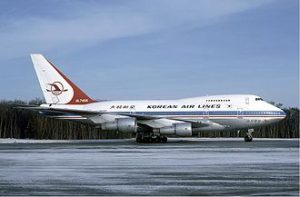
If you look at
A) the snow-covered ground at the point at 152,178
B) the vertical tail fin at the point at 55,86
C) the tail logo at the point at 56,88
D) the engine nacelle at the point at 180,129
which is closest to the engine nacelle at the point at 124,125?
the engine nacelle at the point at 180,129

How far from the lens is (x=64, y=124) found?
76062mm

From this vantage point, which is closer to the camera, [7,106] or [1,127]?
[1,127]

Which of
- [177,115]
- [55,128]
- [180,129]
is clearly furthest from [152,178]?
[55,128]

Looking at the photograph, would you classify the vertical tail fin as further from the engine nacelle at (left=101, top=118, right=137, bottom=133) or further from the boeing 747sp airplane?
the engine nacelle at (left=101, top=118, right=137, bottom=133)

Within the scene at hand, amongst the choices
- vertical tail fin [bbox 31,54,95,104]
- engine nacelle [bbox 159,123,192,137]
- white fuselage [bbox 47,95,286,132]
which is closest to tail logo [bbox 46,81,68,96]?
vertical tail fin [bbox 31,54,95,104]

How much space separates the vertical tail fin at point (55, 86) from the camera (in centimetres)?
4072

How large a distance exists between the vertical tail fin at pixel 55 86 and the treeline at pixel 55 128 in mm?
23850

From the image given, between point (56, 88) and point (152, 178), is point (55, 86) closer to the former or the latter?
point (56, 88)

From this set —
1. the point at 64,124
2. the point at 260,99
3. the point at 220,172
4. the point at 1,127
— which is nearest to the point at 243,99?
the point at 260,99

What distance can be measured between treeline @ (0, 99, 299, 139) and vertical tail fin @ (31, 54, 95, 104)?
23850mm

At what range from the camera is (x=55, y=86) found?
134ft

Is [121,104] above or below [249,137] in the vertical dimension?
above

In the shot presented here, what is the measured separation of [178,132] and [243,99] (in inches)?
247

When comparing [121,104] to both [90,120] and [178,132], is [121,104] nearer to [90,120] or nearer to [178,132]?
[90,120]
